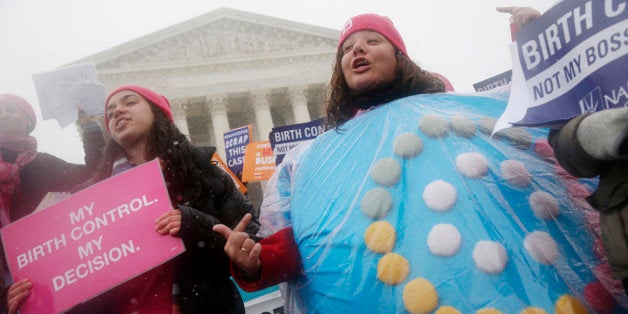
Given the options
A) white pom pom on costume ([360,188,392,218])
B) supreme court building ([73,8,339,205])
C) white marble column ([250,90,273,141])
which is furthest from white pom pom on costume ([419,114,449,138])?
white marble column ([250,90,273,141])

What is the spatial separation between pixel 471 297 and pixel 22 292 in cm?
157

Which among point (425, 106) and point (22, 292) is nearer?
point (425, 106)

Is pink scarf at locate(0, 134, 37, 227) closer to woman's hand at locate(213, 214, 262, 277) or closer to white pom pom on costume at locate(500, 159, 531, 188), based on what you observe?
woman's hand at locate(213, 214, 262, 277)

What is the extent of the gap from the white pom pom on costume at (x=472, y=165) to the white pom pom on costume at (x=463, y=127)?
98 mm

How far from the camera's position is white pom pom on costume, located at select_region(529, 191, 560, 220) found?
1074 millimetres

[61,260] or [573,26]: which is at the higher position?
[573,26]

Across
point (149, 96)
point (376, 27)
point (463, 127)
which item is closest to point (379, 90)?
point (376, 27)

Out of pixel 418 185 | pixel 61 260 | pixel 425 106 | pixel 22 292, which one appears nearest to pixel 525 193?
pixel 418 185

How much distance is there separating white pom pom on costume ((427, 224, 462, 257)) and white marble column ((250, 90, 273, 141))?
65.9ft

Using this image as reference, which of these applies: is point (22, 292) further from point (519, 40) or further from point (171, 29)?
point (171, 29)

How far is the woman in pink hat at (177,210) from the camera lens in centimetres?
162

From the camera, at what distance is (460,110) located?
1.33 meters

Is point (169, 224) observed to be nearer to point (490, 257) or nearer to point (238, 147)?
point (490, 257)

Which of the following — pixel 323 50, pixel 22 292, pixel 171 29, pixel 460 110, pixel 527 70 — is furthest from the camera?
pixel 323 50
